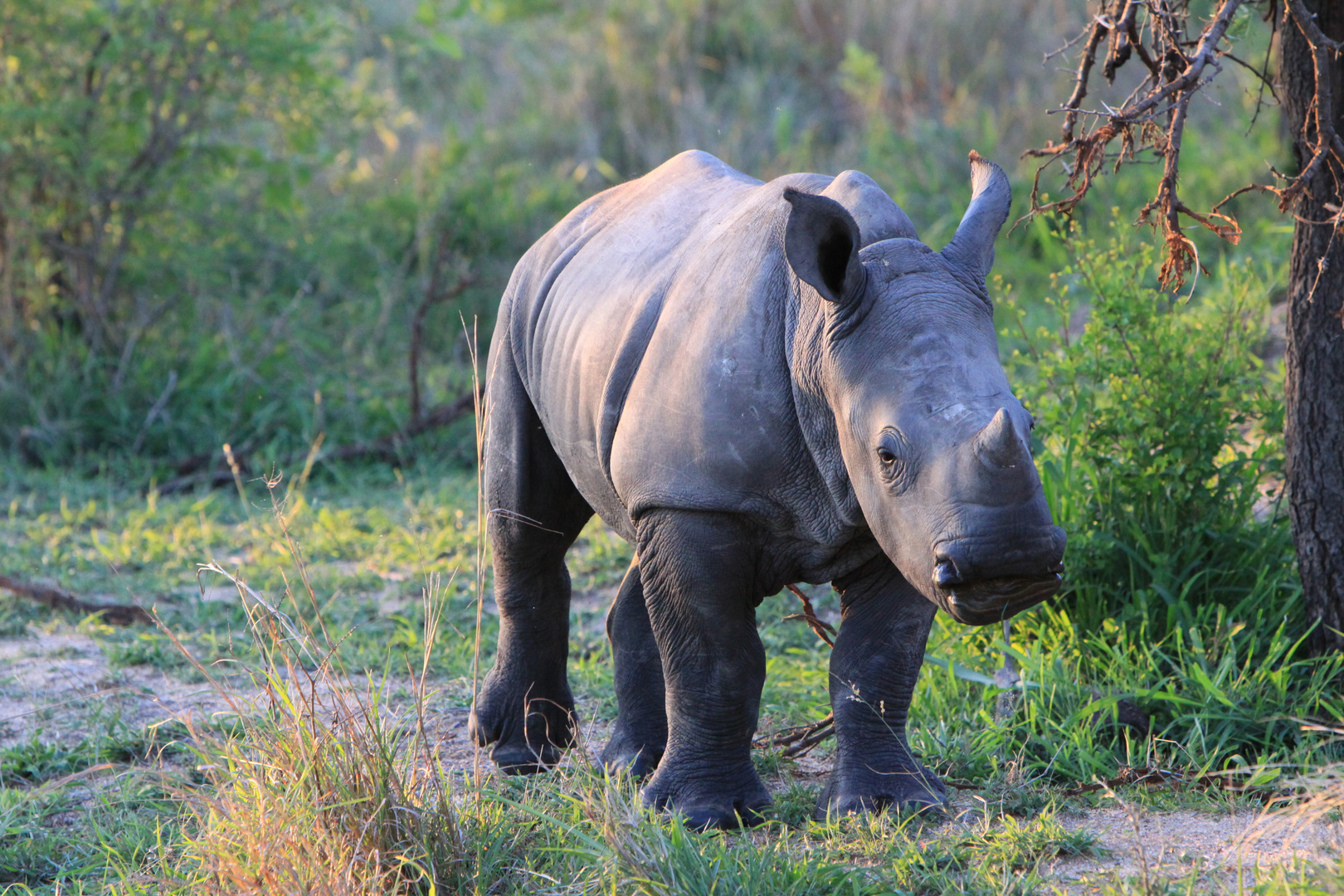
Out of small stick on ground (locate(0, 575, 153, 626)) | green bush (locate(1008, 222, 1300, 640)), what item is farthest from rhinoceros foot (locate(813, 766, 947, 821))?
small stick on ground (locate(0, 575, 153, 626))

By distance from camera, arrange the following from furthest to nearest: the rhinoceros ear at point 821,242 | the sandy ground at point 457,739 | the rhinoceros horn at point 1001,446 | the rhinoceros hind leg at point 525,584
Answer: the rhinoceros hind leg at point 525,584
the sandy ground at point 457,739
the rhinoceros ear at point 821,242
the rhinoceros horn at point 1001,446

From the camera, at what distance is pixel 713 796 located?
3209mm

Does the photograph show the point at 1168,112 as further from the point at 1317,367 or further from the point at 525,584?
the point at 525,584

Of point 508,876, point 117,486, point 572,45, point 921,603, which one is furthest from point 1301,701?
point 572,45

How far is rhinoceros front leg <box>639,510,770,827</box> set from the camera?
309 cm

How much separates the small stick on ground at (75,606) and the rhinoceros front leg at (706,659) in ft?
9.00

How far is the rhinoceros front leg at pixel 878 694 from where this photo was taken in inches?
126

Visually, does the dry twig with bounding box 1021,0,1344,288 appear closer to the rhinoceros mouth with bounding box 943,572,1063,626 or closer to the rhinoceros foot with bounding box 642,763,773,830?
the rhinoceros mouth with bounding box 943,572,1063,626

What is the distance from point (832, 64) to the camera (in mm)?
11383

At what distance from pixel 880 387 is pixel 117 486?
5596 mm

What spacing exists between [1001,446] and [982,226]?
710 millimetres

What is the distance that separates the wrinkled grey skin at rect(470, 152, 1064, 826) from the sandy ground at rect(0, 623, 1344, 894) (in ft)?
0.98

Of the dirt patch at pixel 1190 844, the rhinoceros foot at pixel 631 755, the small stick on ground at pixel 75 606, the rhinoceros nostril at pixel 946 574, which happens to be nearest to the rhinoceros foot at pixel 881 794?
the dirt patch at pixel 1190 844

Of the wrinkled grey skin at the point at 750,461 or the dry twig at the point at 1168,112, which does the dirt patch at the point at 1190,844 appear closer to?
the wrinkled grey skin at the point at 750,461
